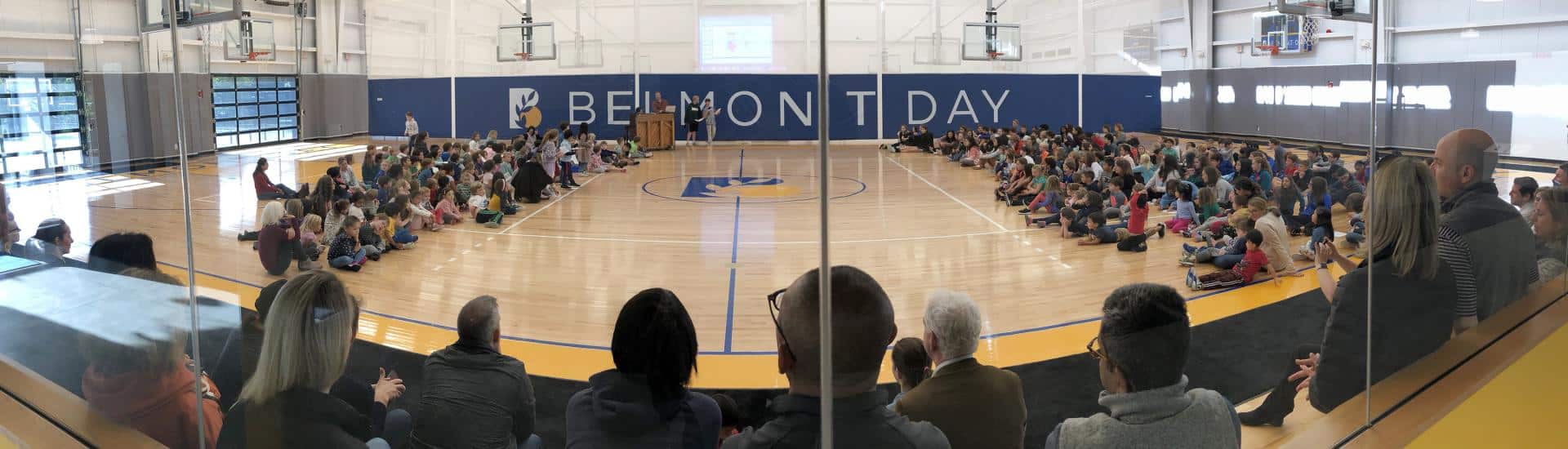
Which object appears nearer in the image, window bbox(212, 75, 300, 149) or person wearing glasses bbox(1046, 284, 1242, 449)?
person wearing glasses bbox(1046, 284, 1242, 449)

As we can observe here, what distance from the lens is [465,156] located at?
18.6 feet

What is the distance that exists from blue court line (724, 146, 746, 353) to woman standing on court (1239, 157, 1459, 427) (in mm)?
2560

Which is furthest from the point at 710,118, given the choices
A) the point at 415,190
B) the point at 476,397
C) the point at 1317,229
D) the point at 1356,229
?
the point at 1317,229

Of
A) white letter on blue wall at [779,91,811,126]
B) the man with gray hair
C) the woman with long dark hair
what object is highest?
white letter on blue wall at [779,91,811,126]

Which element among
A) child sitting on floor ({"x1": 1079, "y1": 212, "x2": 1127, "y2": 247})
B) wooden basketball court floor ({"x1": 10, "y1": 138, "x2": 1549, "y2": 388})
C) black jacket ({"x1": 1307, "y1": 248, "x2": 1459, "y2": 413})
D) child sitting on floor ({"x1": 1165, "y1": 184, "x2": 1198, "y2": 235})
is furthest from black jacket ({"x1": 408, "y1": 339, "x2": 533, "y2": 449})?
child sitting on floor ({"x1": 1165, "y1": 184, "x2": 1198, "y2": 235})

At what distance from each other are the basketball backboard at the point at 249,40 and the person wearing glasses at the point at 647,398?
1.63 metres

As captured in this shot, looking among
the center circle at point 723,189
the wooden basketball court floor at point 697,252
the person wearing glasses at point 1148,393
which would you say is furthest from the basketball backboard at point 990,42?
the person wearing glasses at point 1148,393

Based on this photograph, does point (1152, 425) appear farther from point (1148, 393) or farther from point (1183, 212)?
point (1183, 212)

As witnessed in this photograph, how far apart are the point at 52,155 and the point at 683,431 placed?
2.65 m

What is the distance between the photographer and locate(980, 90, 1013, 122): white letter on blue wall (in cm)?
443

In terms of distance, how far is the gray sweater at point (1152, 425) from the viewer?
233 centimetres

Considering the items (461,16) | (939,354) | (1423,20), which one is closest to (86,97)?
(461,16)

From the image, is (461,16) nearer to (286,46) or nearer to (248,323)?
(286,46)

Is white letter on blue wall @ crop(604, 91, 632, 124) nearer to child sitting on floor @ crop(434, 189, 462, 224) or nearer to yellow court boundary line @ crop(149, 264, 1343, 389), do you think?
child sitting on floor @ crop(434, 189, 462, 224)
